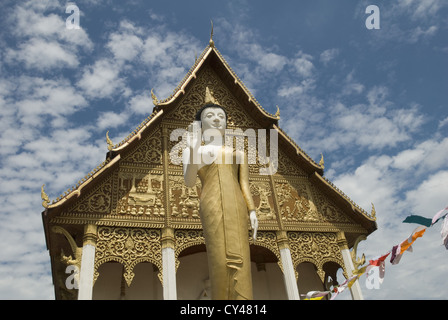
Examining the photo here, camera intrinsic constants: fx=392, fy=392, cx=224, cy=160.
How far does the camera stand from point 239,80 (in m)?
11.1

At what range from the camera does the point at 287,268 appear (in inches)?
352

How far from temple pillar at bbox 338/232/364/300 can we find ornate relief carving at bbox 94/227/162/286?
14.8 ft

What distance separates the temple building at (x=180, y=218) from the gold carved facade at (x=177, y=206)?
23 millimetres

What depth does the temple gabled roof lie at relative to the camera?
28.8 ft

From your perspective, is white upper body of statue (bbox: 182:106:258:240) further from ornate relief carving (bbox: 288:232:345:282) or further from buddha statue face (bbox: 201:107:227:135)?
ornate relief carving (bbox: 288:232:345:282)

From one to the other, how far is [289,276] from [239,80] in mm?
5474

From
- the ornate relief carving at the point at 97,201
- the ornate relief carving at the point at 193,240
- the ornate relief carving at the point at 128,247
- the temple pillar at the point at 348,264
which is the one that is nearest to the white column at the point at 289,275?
the ornate relief carving at the point at 193,240

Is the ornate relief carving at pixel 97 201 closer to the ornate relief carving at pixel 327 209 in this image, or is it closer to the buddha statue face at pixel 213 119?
the buddha statue face at pixel 213 119

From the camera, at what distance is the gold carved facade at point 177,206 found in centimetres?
823

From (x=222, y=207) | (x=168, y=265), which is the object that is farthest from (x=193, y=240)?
(x=222, y=207)

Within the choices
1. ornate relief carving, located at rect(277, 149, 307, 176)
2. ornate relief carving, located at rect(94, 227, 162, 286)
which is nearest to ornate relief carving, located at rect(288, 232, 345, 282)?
ornate relief carving, located at rect(277, 149, 307, 176)

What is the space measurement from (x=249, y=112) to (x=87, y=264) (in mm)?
5939
